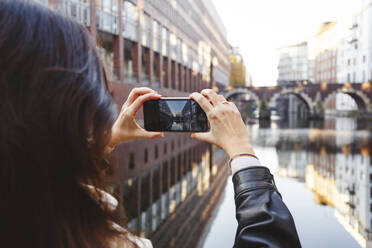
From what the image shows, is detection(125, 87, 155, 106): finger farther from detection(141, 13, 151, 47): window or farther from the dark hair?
detection(141, 13, 151, 47): window

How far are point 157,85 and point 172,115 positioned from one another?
82.3ft

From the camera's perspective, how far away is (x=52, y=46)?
33.0 inches

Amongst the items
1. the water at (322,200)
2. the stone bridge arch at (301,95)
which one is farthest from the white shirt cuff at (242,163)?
the stone bridge arch at (301,95)

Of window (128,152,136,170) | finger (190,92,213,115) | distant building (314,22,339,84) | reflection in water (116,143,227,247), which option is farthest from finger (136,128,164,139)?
distant building (314,22,339,84)

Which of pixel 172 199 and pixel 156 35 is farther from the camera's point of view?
pixel 156 35

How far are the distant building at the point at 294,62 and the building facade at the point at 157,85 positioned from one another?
68594mm

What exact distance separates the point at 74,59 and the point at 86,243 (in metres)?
0.47

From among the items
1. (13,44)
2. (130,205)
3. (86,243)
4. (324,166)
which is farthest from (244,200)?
(324,166)

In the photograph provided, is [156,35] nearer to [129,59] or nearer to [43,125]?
[129,59]

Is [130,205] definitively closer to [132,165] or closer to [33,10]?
[132,165]

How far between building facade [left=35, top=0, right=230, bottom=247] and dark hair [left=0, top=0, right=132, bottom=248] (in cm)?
14

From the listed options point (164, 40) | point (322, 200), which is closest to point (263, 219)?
point (322, 200)

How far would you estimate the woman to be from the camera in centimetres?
81

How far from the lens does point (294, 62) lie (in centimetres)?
10931
